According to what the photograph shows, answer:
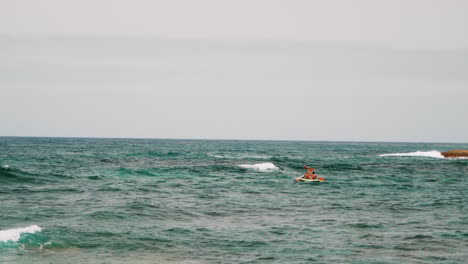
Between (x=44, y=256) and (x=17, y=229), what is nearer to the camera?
(x=44, y=256)

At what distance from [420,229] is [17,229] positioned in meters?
14.9

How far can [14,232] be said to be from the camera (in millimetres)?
14953

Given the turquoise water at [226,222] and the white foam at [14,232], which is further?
the white foam at [14,232]

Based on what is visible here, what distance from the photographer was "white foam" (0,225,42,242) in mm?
14437

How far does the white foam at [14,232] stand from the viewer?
47.4 feet

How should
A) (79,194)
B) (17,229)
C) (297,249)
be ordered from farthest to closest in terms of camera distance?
(79,194), (17,229), (297,249)

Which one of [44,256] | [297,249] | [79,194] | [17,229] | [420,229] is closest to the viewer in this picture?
[44,256]

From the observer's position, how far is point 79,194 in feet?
82.5

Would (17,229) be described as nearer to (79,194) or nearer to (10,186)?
(79,194)

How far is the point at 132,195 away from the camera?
25188 mm

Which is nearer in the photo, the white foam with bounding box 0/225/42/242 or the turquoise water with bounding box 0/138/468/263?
the turquoise water with bounding box 0/138/468/263

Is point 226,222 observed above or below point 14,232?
below

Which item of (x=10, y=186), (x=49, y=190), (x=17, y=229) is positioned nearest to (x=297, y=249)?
(x=17, y=229)

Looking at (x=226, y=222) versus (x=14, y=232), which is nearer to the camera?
(x=14, y=232)
